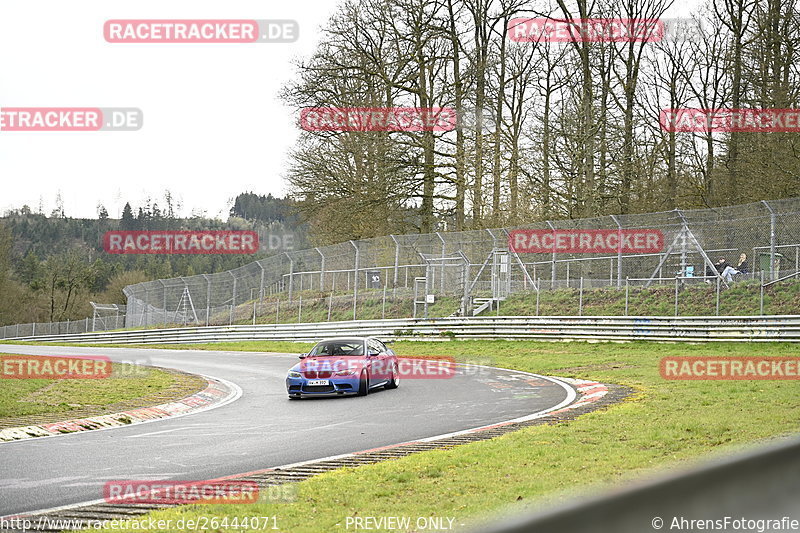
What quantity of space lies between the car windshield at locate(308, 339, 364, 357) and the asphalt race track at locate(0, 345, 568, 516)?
3.67ft

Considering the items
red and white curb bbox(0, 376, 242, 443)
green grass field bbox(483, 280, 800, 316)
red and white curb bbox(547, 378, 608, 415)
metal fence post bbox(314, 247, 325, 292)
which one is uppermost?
metal fence post bbox(314, 247, 325, 292)

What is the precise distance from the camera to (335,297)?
39.5 metres

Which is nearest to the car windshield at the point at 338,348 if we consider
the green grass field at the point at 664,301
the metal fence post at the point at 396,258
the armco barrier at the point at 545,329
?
the armco barrier at the point at 545,329

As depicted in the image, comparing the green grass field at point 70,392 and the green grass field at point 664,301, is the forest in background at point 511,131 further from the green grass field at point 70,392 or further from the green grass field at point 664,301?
the green grass field at point 70,392

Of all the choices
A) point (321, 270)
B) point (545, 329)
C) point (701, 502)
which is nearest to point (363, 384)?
point (545, 329)

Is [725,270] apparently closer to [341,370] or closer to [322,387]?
[341,370]

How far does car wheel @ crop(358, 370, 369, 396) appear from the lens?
693 inches

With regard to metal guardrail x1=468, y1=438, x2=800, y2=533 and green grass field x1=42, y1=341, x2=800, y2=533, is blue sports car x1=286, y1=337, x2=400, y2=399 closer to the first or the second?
green grass field x1=42, y1=341, x2=800, y2=533

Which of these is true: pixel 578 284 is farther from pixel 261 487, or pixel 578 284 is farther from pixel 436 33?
pixel 261 487

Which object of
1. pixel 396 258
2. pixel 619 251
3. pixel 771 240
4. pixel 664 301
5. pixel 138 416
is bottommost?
pixel 138 416

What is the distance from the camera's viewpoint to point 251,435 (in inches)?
455

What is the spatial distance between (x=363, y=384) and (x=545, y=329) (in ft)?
45.0

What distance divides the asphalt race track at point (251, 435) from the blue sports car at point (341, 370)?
29 cm

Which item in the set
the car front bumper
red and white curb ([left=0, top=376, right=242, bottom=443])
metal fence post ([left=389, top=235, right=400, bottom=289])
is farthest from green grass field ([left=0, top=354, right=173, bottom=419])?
metal fence post ([left=389, top=235, right=400, bottom=289])
